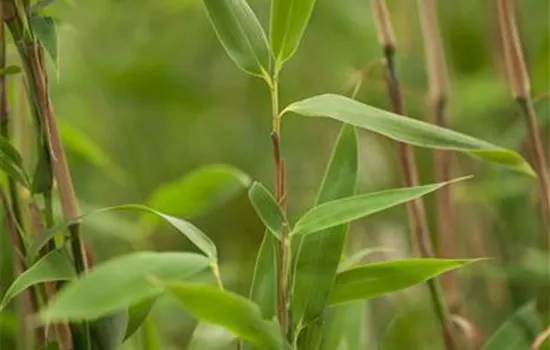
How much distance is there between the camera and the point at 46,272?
0.46 metres

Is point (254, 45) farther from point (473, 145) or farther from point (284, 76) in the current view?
point (284, 76)

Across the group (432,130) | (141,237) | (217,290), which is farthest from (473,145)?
(141,237)

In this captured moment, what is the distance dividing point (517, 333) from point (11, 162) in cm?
30

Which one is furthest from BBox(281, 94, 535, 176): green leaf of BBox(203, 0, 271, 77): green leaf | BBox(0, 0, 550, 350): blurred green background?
BBox(0, 0, 550, 350): blurred green background

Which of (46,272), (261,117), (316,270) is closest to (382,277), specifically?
(316,270)

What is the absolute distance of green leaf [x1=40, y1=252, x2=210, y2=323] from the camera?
1.14 feet

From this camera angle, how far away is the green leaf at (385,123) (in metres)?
0.46

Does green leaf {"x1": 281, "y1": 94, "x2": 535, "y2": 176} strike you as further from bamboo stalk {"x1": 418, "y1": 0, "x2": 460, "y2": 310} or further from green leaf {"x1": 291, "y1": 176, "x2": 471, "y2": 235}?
bamboo stalk {"x1": 418, "y1": 0, "x2": 460, "y2": 310}

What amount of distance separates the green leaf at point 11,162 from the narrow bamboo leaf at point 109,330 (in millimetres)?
72

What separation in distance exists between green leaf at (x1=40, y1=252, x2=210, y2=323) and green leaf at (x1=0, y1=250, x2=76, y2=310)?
0.25 feet

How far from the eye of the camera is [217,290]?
392mm

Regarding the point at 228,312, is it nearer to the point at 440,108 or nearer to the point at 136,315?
the point at 136,315

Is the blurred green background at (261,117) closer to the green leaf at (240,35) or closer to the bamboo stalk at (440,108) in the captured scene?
the bamboo stalk at (440,108)

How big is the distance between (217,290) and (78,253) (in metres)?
0.11
